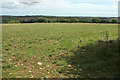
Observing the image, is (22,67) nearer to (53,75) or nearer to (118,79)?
(53,75)

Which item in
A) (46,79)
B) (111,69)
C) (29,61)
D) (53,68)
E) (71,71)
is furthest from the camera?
(29,61)

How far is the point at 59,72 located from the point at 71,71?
666 millimetres

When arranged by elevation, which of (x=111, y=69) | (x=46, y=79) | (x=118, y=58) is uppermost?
(x=118, y=58)

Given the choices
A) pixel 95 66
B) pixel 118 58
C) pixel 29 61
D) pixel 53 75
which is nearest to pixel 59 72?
pixel 53 75

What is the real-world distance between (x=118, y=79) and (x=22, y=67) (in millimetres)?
5195

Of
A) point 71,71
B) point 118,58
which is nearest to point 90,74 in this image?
point 71,71

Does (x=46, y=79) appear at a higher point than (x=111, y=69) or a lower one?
lower

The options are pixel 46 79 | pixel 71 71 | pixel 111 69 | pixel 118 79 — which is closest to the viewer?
pixel 118 79

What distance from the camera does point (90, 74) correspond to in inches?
227

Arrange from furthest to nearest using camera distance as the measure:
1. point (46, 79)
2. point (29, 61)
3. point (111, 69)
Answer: point (29, 61)
point (111, 69)
point (46, 79)

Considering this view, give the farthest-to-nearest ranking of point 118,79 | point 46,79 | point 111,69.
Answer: point 111,69
point 46,79
point 118,79

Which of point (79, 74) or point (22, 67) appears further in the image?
point (22, 67)

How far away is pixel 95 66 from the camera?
6.50 m

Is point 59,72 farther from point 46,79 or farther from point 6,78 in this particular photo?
point 6,78
